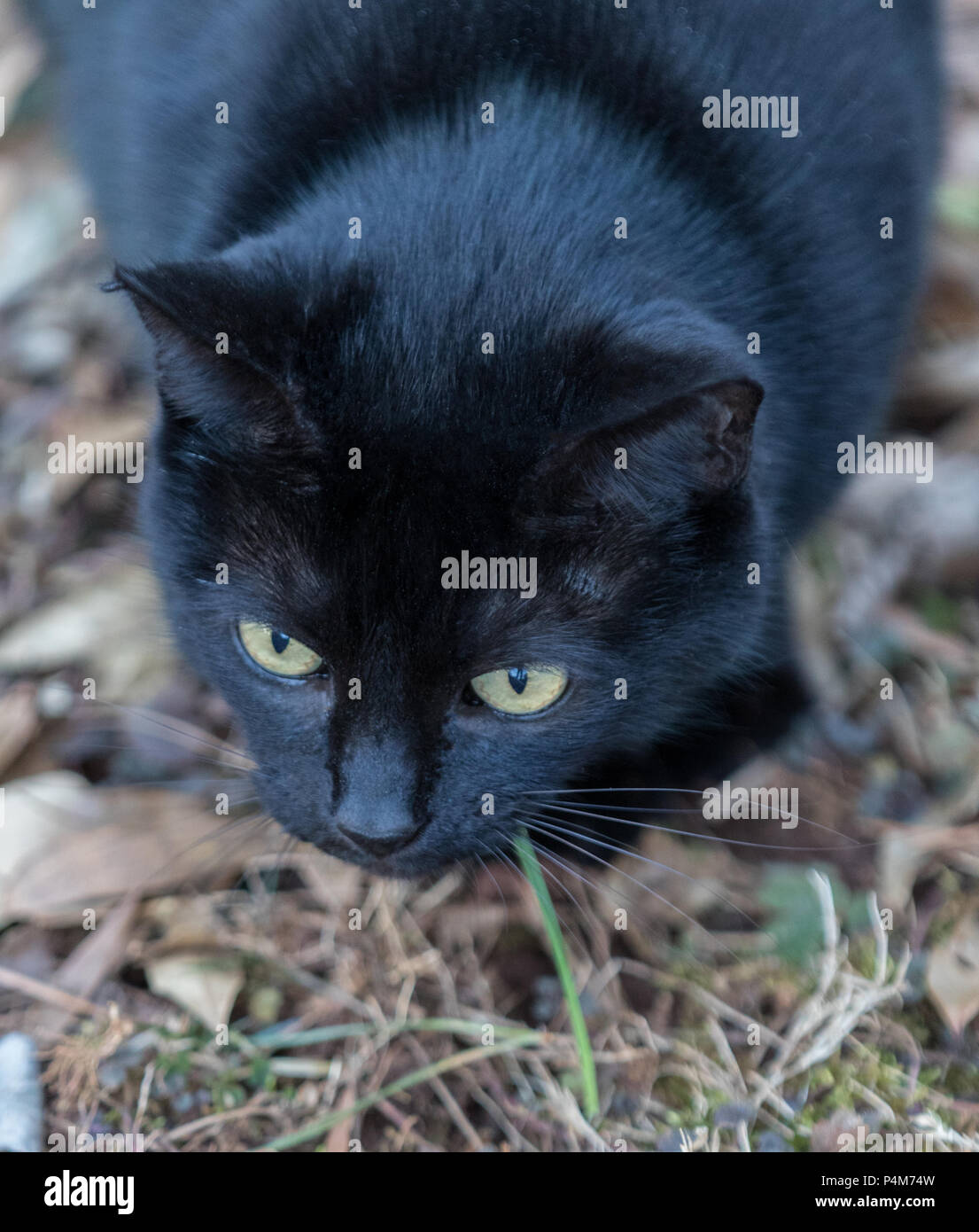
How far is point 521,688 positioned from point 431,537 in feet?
0.71

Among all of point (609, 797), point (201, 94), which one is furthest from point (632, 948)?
point (201, 94)

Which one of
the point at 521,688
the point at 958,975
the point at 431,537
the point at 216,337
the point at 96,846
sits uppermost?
the point at 216,337

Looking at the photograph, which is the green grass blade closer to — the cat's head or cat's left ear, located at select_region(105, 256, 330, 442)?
the cat's head

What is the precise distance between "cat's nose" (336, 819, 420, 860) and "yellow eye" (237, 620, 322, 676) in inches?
7.3

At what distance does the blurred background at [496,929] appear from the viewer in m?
1.52

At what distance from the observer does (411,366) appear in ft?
3.94

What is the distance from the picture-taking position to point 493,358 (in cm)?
120

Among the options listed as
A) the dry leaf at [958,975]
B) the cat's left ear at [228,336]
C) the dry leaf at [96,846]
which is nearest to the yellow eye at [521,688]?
the cat's left ear at [228,336]

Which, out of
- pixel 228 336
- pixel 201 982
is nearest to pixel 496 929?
pixel 201 982

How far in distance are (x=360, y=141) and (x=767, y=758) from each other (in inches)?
42.8

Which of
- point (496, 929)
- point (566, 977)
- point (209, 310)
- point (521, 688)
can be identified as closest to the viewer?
point (209, 310)

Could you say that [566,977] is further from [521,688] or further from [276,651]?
[276,651]
